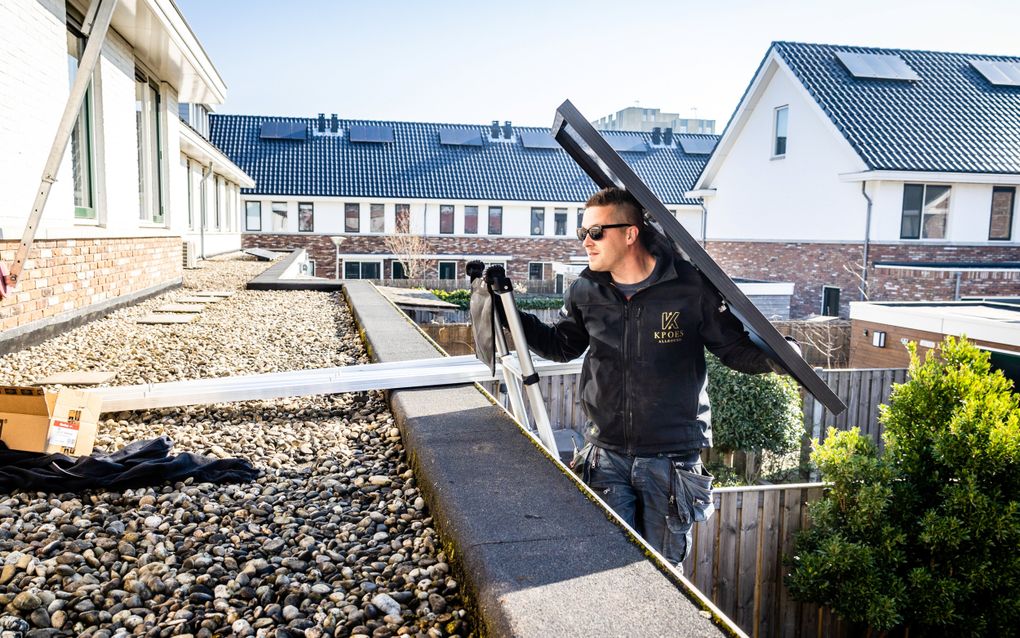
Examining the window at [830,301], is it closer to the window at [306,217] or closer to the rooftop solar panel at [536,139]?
the rooftop solar panel at [536,139]

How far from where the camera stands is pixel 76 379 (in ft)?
17.0

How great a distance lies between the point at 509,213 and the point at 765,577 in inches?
1289

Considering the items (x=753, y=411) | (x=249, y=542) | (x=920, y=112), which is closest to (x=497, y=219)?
(x=920, y=112)

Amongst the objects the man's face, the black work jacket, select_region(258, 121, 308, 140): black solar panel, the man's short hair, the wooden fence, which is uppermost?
select_region(258, 121, 308, 140): black solar panel

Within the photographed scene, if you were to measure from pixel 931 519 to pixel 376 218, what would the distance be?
33.5m

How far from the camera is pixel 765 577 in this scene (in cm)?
664

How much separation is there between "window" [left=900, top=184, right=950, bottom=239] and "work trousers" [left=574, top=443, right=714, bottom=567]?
2147 centimetres

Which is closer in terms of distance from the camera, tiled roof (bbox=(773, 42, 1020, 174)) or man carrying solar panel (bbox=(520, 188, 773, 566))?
man carrying solar panel (bbox=(520, 188, 773, 566))

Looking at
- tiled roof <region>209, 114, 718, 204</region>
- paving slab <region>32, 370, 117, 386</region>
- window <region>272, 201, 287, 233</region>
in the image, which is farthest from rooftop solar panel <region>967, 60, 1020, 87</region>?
window <region>272, 201, 287, 233</region>

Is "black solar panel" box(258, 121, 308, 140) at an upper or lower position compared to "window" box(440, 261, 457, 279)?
upper

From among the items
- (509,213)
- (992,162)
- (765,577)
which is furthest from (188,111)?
(765,577)

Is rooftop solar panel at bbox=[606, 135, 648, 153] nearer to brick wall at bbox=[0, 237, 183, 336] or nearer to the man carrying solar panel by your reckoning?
brick wall at bbox=[0, 237, 183, 336]

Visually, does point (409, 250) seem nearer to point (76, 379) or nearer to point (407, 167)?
point (407, 167)

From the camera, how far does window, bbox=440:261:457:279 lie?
3797cm
